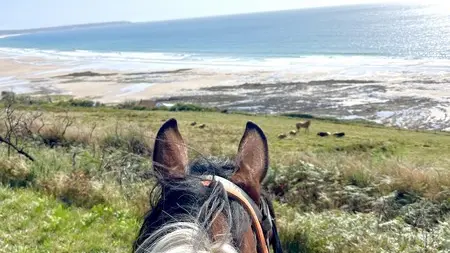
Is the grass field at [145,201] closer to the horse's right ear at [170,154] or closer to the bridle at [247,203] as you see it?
the horse's right ear at [170,154]

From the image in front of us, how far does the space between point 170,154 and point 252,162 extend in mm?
294

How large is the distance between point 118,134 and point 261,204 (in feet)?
30.7

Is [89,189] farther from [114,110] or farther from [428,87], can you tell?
[428,87]

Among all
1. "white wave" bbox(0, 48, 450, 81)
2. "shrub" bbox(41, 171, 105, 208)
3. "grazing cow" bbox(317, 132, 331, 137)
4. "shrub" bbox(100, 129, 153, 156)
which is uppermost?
"shrub" bbox(41, 171, 105, 208)

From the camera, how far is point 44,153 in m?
7.44

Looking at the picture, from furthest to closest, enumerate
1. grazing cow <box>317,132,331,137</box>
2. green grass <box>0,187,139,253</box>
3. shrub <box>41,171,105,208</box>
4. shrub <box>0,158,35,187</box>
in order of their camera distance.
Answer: grazing cow <box>317,132,331,137</box>, shrub <box>0,158,35,187</box>, shrub <box>41,171,105,208</box>, green grass <box>0,187,139,253</box>

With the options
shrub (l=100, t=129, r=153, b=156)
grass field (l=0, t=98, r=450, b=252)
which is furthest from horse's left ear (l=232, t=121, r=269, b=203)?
shrub (l=100, t=129, r=153, b=156)

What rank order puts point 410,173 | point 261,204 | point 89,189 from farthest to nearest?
point 410,173 → point 89,189 → point 261,204

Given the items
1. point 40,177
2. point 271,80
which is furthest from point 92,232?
point 271,80

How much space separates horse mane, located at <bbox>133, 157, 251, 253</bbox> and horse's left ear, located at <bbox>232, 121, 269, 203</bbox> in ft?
0.14

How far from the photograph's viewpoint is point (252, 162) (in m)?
1.68

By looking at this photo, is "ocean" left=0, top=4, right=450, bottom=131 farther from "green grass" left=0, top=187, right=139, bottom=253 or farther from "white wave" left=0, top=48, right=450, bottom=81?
"green grass" left=0, top=187, right=139, bottom=253

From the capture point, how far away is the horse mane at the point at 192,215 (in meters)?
1.07

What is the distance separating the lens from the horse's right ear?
5.24 ft
